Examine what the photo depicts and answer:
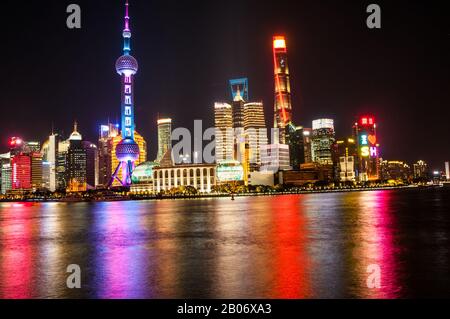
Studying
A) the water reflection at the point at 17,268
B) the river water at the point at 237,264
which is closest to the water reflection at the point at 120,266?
the river water at the point at 237,264

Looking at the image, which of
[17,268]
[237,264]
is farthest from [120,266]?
[237,264]

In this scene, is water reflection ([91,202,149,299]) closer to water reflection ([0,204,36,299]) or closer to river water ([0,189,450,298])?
→ river water ([0,189,450,298])

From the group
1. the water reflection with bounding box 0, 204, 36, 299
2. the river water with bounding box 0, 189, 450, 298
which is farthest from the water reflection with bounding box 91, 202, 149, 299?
the water reflection with bounding box 0, 204, 36, 299

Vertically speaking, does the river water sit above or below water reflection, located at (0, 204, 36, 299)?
below

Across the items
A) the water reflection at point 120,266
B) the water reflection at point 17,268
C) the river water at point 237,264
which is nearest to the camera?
the river water at point 237,264

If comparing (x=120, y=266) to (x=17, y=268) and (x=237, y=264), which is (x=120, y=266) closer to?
(x=17, y=268)

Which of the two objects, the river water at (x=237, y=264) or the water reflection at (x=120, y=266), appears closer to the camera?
the river water at (x=237, y=264)

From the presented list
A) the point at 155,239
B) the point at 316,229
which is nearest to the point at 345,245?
the point at 316,229

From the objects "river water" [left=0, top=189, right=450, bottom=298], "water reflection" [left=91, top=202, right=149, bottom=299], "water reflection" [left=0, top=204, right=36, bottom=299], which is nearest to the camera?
"river water" [left=0, top=189, right=450, bottom=298]

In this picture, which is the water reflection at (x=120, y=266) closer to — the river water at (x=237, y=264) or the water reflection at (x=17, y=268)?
the river water at (x=237, y=264)

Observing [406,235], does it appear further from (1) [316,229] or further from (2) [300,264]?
(2) [300,264]

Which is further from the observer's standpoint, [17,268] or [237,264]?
[17,268]

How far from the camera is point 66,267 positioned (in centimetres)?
2289
